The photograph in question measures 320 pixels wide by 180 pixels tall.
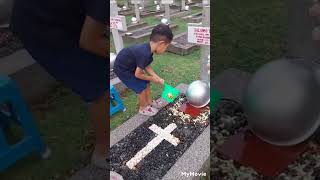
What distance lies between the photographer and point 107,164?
3.01 metres

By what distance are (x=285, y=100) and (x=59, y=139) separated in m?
2.25

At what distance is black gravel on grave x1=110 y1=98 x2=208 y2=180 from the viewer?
9.52 feet

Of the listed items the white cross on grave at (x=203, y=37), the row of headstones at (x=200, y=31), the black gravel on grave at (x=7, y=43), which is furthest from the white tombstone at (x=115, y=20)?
the black gravel on grave at (x=7, y=43)

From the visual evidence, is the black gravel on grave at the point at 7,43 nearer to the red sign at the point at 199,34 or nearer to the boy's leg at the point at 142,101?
the boy's leg at the point at 142,101

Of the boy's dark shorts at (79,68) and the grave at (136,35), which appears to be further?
the grave at (136,35)

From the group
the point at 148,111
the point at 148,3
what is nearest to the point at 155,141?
the point at 148,111

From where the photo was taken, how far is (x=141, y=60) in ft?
10.1

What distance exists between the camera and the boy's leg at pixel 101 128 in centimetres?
297

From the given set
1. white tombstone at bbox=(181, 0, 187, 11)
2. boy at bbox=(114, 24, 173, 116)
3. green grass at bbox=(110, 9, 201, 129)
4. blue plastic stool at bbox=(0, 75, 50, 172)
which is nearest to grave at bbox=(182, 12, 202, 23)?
white tombstone at bbox=(181, 0, 187, 11)

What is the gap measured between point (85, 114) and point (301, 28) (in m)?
2.49

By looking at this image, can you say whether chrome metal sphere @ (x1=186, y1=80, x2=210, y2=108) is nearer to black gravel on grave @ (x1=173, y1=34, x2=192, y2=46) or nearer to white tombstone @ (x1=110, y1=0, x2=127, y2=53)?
white tombstone @ (x1=110, y1=0, x2=127, y2=53)

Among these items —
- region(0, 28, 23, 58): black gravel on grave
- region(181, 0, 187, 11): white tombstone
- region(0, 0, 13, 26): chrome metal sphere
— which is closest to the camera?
region(0, 0, 13, 26): chrome metal sphere

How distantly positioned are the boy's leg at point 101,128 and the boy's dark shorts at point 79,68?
101 mm

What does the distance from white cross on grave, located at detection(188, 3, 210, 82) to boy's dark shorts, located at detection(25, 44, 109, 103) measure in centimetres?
121
